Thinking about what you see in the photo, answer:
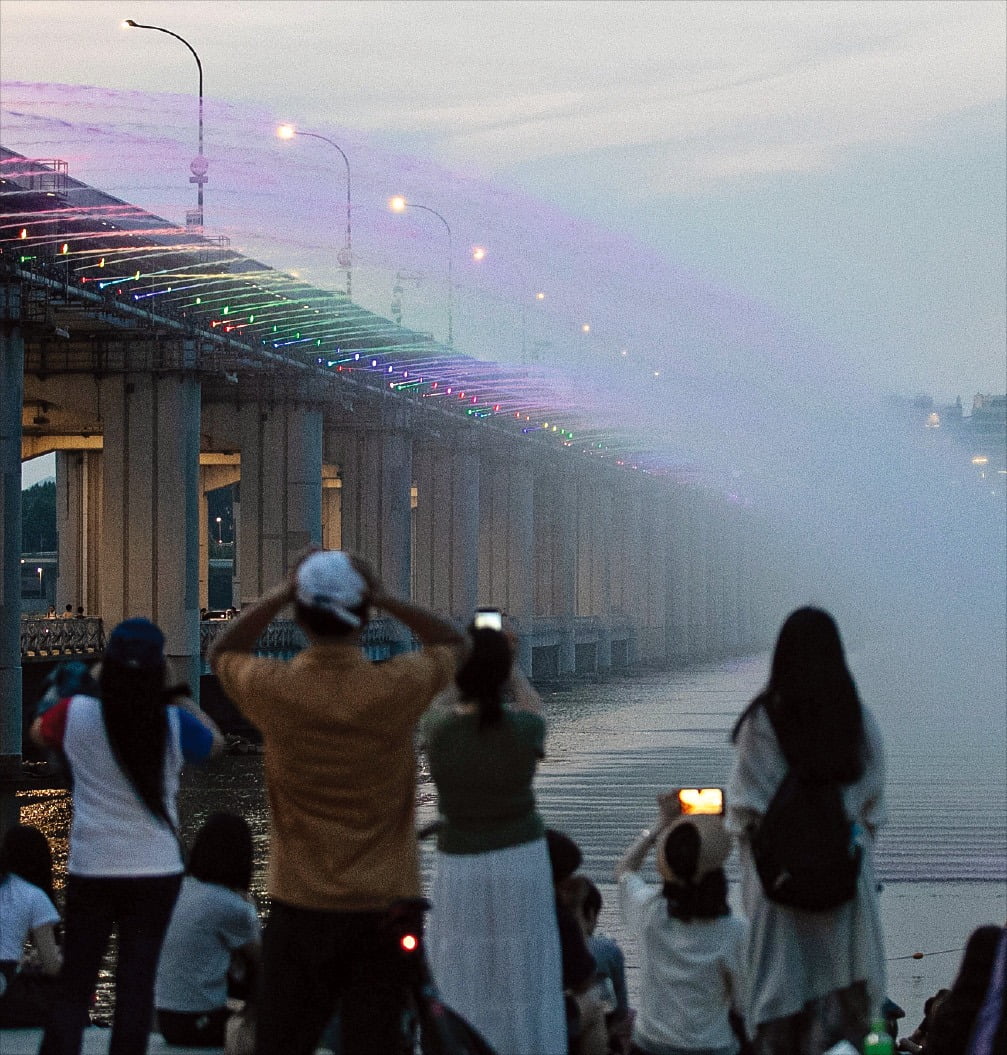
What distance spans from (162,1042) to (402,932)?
366 centimetres

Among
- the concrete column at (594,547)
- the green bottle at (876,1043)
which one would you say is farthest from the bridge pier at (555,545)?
the green bottle at (876,1043)

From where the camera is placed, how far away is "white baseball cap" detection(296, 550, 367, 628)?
21.8ft

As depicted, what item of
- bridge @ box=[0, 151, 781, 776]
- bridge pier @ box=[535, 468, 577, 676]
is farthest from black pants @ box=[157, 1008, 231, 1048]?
bridge pier @ box=[535, 468, 577, 676]

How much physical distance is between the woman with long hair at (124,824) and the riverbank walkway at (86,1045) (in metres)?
1.70

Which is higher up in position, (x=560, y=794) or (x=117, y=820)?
(x=117, y=820)

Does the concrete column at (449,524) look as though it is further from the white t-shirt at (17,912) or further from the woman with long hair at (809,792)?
the woman with long hair at (809,792)

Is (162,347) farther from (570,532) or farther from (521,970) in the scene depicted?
(570,532)

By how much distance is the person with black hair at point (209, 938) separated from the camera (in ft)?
→ 30.7

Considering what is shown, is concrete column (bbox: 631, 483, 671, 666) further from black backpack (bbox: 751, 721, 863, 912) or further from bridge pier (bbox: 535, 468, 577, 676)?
black backpack (bbox: 751, 721, 863, 912)

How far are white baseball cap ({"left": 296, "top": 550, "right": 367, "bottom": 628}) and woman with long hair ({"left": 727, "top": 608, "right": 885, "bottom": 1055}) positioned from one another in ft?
5.42

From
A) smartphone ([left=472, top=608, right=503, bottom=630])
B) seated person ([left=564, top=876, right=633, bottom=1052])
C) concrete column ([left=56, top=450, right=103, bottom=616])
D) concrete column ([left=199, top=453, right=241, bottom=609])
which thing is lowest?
seated person ([left=564, top=876, right=633, bottom=1052])

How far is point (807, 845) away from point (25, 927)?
379 centimetres

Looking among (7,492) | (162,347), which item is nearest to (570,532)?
(162,347)

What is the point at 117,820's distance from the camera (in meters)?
7.64
